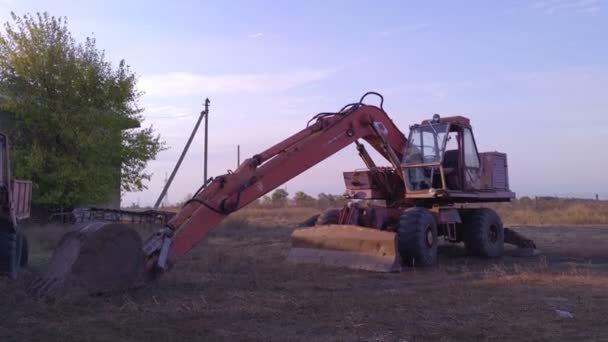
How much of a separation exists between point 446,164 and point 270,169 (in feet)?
17.3

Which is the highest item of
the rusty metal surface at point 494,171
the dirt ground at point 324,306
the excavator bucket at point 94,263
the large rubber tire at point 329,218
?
the rusty metal surface at point 494,171

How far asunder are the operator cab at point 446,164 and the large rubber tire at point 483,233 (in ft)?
1.34

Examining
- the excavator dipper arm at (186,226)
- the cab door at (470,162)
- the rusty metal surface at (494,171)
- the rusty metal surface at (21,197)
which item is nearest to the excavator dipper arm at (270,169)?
the excavator dipper arm at (186,226)

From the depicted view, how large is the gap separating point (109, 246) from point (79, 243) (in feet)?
1.21

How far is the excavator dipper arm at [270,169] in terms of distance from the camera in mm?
9578

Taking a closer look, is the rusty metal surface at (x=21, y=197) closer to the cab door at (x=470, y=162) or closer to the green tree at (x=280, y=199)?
the cab door at (x=470, y=162)

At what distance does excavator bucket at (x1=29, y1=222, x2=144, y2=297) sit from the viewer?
27.8ft

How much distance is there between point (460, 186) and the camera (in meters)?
14.9

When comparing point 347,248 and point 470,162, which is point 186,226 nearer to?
point 347,248

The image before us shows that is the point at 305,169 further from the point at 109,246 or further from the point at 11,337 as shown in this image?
the point at 11,337

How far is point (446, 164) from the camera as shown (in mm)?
15266

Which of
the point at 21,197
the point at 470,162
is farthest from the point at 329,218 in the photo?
the point at 21,197

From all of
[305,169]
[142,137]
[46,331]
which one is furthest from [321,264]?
[142,137]

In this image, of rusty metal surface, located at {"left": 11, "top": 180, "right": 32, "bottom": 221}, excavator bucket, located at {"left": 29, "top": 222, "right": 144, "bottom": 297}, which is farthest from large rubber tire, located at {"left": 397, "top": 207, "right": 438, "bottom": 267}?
rusty metal surface, located at {"left": 11, "top": 180, "right": 32, "bottom": 221}
